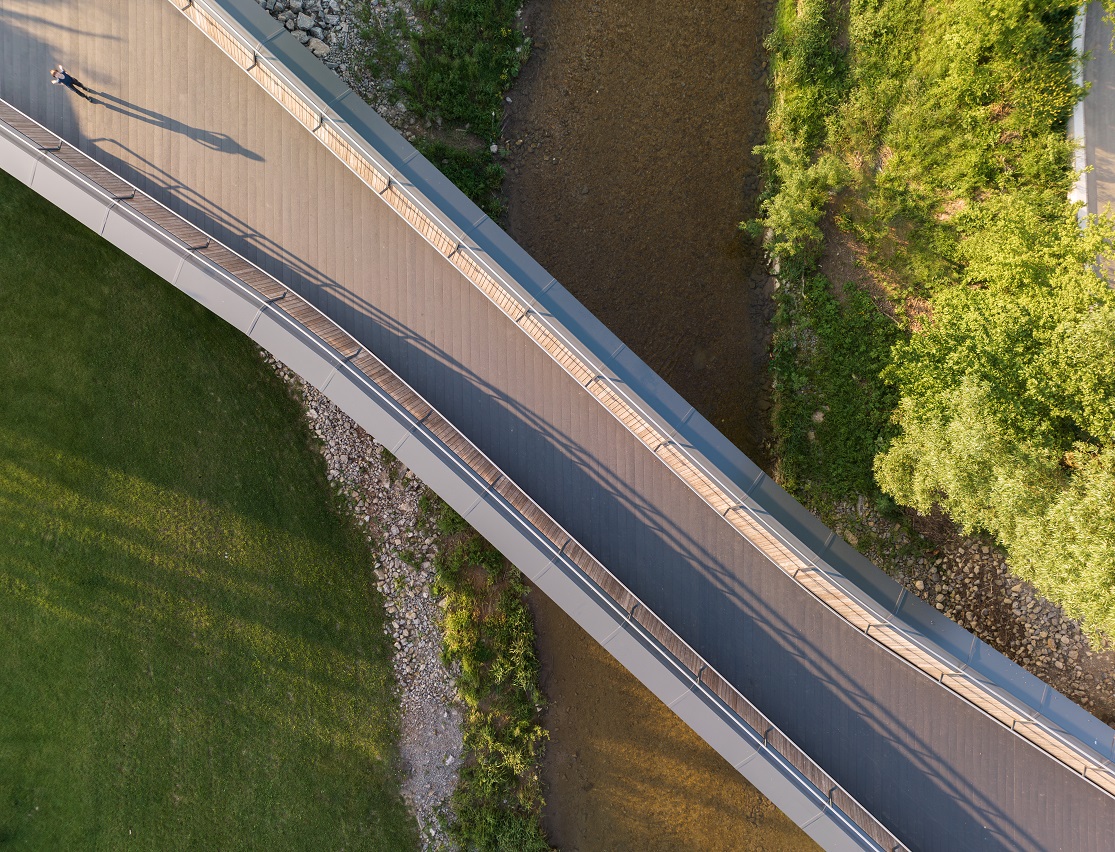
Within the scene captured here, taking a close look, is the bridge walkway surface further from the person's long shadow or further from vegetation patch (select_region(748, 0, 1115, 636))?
vegetation patch (select_region(748, 0, 1115, 636))

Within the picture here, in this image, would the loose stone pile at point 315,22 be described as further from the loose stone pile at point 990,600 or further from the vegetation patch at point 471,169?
the loose stone pile at point 990,600

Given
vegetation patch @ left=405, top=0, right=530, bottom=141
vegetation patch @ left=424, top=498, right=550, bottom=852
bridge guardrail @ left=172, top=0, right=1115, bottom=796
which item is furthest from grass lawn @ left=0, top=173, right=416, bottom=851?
vegetation patch @ left=405, top=0, right=530, bottom=141

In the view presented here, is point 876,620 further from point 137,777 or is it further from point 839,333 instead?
point 137,777

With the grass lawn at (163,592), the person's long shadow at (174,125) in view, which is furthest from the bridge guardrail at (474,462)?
the grass lawn at (163,592)

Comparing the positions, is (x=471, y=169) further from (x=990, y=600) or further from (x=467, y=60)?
(x=990, y=600)

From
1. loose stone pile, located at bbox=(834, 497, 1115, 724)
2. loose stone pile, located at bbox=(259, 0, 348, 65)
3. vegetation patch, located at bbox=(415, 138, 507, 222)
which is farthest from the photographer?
vegetation patch, located at bbox=(415, 138, 507, 222)

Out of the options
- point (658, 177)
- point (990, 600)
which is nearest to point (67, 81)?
point (658, 177)
